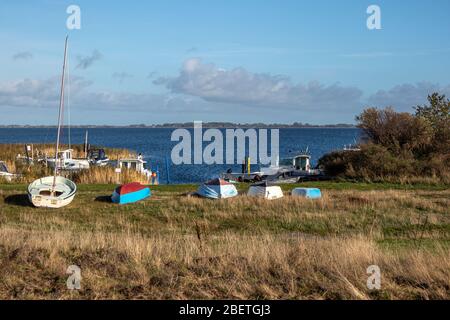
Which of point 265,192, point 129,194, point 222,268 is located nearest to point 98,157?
point 129,194

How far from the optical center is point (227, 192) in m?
24.3

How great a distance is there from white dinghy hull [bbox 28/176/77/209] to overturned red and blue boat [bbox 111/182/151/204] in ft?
5.53

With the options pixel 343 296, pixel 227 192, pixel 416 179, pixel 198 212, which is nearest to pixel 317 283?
pixel 343 296

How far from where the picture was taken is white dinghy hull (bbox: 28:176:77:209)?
22.0m

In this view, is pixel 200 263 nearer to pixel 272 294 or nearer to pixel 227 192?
pixel 272 294

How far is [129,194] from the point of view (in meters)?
22.8
